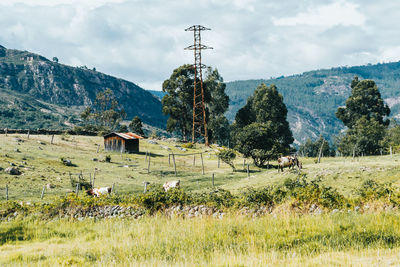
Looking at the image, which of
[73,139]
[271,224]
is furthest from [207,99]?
[271,224]

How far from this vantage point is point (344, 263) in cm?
707

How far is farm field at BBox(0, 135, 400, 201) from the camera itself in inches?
936

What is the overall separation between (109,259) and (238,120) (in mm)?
84757

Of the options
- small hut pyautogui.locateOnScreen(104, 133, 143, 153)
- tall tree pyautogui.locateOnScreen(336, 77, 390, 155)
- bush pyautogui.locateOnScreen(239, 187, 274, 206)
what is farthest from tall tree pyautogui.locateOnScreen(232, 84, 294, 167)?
bush pyautogui.locateOnScreen(239, 187, 274, 206)

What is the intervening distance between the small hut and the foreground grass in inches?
2069

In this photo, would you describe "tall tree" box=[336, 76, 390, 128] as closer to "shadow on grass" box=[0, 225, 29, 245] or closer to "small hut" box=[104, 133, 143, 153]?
"small hut" box=[104, 133, 143, 153]

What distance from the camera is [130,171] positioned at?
1831 inches

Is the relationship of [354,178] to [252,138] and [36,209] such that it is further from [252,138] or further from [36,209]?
[252,138]

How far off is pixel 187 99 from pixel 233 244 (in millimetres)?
85749

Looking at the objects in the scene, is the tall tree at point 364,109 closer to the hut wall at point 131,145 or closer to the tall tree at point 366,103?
the tall tree at point 366,103

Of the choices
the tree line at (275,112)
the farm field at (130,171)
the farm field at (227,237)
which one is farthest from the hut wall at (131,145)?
the farm field at (227,237)

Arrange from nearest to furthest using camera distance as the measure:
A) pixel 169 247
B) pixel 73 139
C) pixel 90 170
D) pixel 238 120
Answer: pixel 169 247, pixel 90 170, pixel 73 139, pixel 238 120

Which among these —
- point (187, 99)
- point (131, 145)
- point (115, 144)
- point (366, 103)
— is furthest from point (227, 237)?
point (366, 103)

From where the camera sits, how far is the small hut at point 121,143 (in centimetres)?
6481
